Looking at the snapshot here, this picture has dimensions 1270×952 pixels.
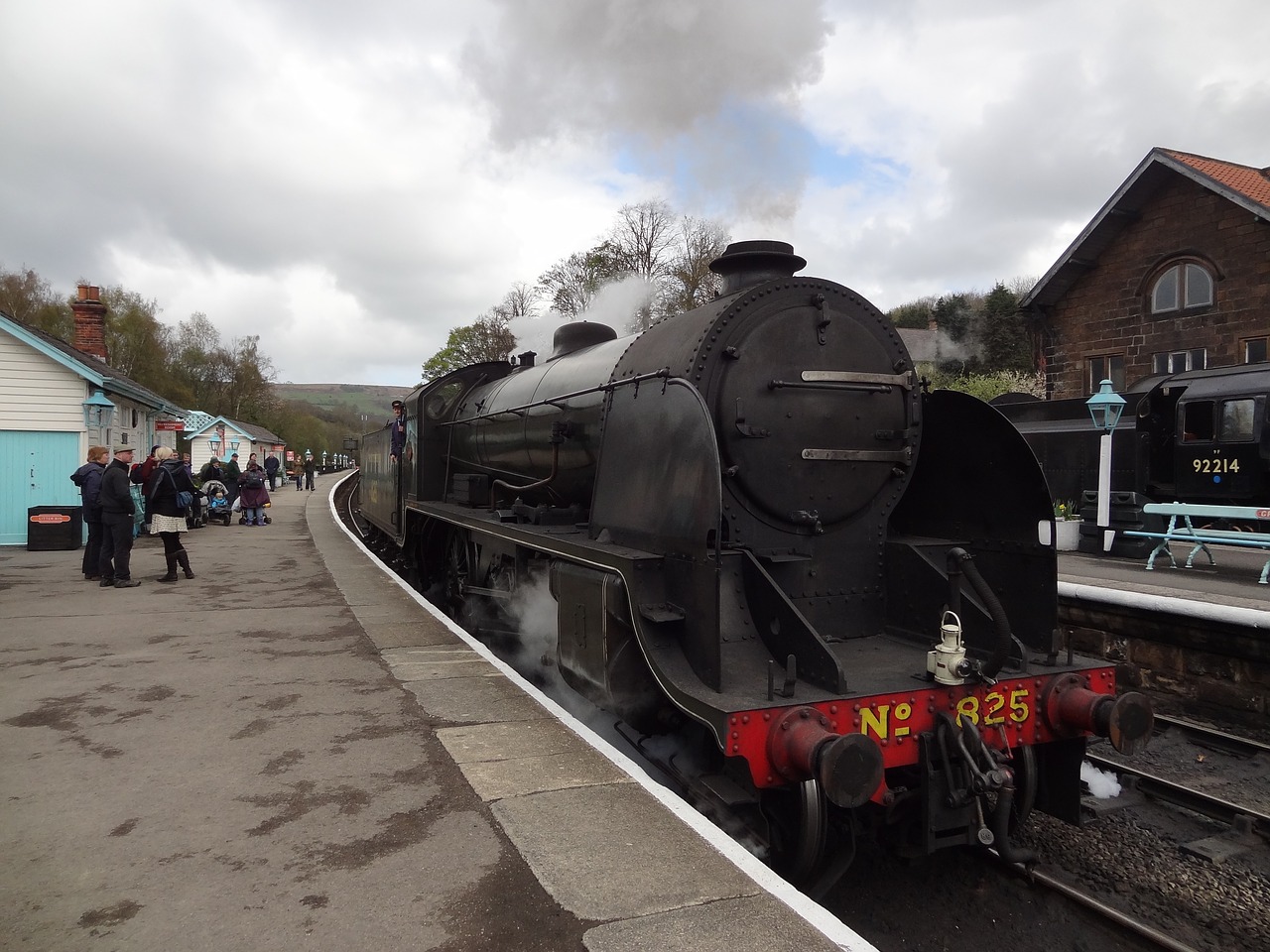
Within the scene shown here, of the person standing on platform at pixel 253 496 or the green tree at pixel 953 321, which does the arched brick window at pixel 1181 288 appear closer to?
the green tree at pixel 953 321

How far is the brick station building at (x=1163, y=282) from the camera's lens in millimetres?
16312

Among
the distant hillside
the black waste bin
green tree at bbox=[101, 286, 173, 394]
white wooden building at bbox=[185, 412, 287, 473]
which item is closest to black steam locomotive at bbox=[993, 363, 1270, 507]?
the black waste bin

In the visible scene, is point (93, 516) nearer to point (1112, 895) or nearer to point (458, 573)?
point (458, 573)

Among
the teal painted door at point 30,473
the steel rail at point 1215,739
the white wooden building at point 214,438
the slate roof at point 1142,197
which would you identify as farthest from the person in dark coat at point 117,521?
the white wooden building at point 214,438

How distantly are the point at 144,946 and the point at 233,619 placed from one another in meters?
5.45

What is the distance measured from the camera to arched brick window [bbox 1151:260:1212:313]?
1727cm

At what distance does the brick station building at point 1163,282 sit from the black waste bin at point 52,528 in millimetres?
20505

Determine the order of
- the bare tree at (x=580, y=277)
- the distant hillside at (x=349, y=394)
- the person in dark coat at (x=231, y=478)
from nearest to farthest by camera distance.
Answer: the person in dark coat at (x=231, y=478) → the bare tree at (x=580, y=277) → the distant hillside at (x=349, y=394)

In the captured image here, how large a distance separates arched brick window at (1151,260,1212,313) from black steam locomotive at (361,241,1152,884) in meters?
16.5

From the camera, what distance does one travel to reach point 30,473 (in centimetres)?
1348

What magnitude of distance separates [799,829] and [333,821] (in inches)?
72.3

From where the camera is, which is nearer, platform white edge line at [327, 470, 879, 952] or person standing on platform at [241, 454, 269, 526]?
platform white edge line at [327, 470, 879, 952]

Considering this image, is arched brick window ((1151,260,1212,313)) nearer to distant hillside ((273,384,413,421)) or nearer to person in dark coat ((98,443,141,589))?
person in dark coat ((98,443,141,589))

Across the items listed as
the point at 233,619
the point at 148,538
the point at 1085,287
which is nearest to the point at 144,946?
the point at 233,619
